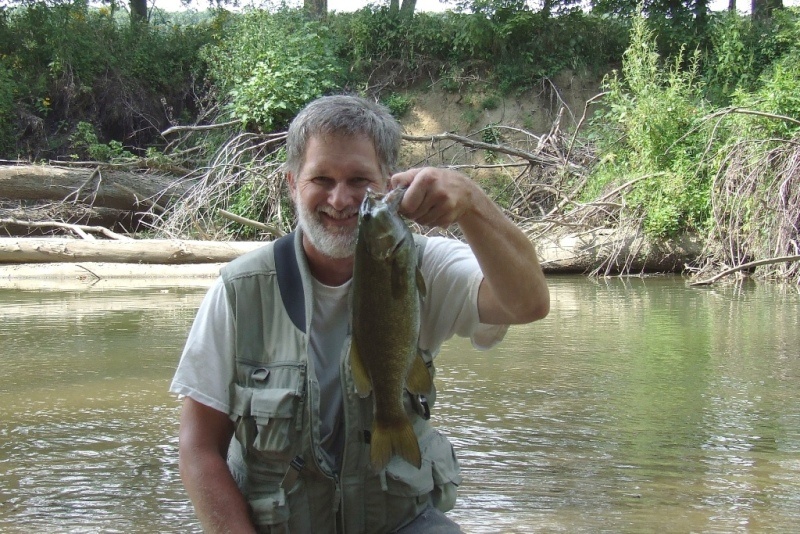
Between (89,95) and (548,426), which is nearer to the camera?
(548,426)

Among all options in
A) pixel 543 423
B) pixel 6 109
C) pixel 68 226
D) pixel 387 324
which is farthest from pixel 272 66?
pixel 387 324

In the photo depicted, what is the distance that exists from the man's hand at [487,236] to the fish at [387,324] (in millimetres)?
81

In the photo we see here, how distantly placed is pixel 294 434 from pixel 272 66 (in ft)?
49.3

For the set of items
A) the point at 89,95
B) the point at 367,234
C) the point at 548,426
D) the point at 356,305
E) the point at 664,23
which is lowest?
the point at 548,426

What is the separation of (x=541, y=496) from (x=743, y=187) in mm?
8325

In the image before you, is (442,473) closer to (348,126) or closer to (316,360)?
(316,360)

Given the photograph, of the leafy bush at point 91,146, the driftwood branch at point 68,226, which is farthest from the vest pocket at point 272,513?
the leafy bush at point 91,146

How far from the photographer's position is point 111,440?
486 centimetres

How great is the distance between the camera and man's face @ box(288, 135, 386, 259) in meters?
2.63

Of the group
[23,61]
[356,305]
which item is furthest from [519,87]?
[356,305]

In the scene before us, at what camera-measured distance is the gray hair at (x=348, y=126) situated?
2.66 m

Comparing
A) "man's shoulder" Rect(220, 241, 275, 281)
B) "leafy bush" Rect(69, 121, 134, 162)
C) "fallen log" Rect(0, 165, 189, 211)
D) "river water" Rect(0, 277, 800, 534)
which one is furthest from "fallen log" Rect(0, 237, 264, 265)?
"man's shoulder" Rect(220, 241, 275, 281)

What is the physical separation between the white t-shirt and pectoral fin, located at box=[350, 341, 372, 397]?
1.04ft

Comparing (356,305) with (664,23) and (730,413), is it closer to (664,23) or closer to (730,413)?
(730,413)
